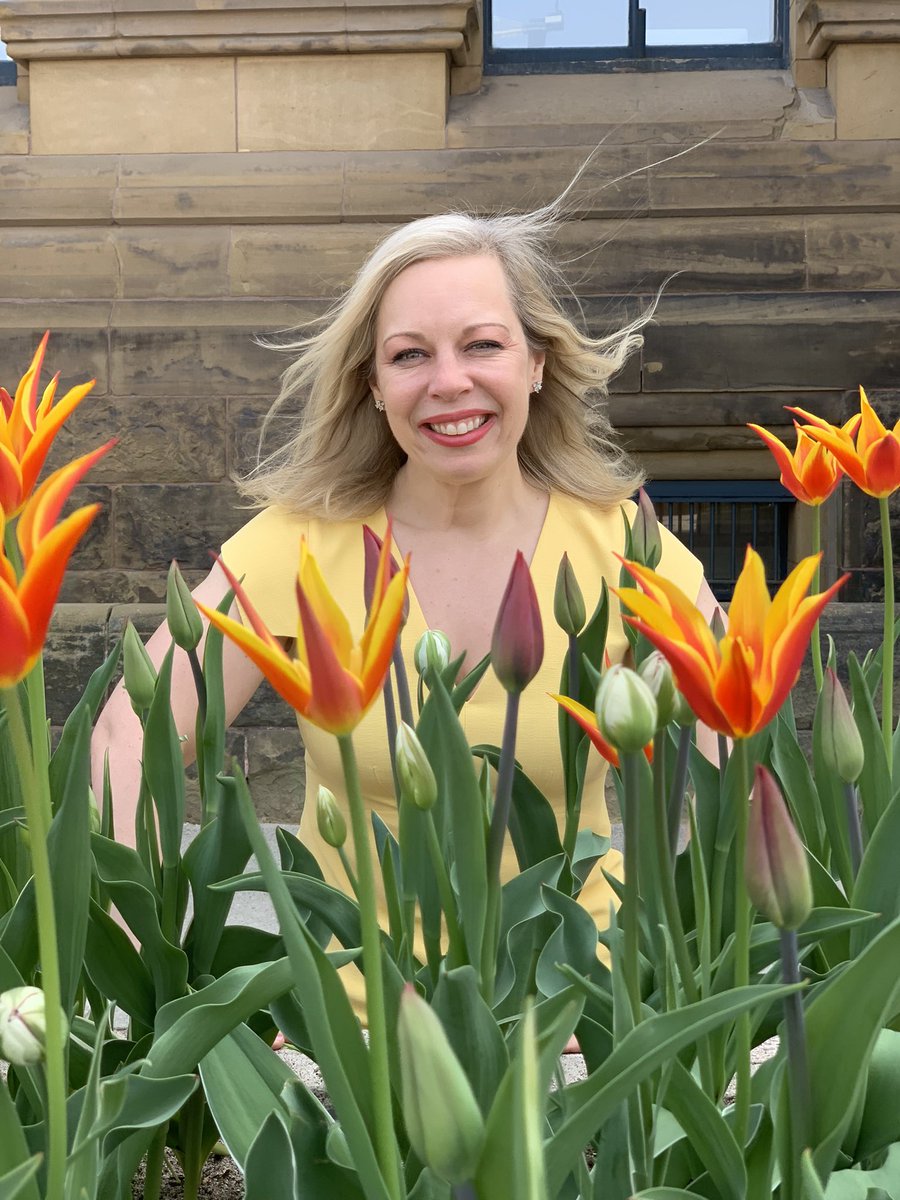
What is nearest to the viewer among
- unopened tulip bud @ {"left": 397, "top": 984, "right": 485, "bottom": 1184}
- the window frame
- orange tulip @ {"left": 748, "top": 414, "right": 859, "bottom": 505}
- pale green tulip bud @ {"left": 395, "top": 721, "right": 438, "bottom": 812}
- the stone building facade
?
unopened tulip bud @ {"left": 397, "top": 984, "right": 485, "bottom": 1184}

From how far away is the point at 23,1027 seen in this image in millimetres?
451

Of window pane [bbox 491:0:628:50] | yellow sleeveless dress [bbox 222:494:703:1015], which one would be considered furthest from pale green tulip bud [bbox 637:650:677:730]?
window pane [bbox 491:0:628:50]

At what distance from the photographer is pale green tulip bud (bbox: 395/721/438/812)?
1.86ft

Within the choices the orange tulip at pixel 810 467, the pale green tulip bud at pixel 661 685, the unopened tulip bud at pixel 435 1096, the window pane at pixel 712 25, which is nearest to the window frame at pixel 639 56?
the window pane at pixel 712 25

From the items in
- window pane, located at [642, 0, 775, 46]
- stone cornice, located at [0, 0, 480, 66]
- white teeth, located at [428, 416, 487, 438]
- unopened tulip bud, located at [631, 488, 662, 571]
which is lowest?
unopened tulip bud, located at [631, 488, 662, 571]

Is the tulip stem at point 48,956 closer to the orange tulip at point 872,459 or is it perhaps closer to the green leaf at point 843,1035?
the green leaf at point 843,1035

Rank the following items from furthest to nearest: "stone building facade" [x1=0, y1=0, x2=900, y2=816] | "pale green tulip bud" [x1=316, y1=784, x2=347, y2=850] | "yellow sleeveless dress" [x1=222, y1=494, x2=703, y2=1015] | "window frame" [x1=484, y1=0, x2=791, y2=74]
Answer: "window frame" [x1=484, y1=0, x2=791, y2=74]
"stone building facade" [x1=0, y1=0, x2=900, y2=816]
"yellow sleeveless dress" [x1=222, y1=494, x2=703, y2=1015]
"pale green tulip bud" [x1=316, y1=784, x2=347, y2=850]

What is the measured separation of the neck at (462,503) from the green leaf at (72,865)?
42.4 inches

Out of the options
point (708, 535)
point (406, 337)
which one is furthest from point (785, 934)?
Result: point (708, 535)

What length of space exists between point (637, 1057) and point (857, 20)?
16.7 feet

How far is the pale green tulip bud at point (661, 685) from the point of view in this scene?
21.9 inches

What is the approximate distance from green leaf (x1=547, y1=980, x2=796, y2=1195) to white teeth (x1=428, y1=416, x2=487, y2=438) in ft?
3.69

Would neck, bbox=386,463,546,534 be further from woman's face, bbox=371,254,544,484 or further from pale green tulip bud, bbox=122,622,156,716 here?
pale green tulip bud, bbox=122,622,156,716

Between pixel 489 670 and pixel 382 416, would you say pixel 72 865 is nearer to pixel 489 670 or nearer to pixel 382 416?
pixel 489 670
